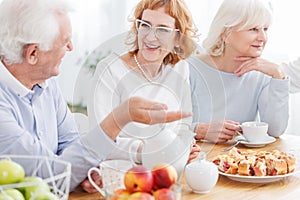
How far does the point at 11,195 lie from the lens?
1.08 meters

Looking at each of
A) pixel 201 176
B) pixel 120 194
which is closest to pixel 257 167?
pixel 201 176

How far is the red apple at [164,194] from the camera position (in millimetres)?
1163

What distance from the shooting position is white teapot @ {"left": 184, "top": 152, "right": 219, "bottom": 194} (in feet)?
4.88

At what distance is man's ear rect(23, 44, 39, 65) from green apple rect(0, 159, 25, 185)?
51 centimetres

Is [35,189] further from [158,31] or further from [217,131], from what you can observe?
[217,131]

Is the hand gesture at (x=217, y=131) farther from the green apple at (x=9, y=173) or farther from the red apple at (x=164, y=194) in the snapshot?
the green apple at (x=9, y=173)

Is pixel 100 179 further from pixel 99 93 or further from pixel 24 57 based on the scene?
pixel 24 57

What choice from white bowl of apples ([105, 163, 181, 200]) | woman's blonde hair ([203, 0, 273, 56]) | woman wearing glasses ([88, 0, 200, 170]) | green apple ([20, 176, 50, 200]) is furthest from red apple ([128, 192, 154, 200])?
woman's blonde hair ([203, 0, 273, 56])

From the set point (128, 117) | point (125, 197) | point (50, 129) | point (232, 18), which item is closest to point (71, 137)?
point (50, 129)

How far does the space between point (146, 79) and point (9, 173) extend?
0.58 metres

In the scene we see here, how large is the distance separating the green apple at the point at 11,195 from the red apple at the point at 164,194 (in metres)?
0.27

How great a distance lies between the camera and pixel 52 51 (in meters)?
1.61

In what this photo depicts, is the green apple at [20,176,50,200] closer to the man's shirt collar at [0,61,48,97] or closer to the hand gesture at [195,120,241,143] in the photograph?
the man's shirt collar at [0,61,48,97]

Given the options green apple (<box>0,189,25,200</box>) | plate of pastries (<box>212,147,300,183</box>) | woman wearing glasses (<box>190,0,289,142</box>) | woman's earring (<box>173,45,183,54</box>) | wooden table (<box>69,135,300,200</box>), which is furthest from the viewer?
woman wearing glasses (<box>190,0,289,142</box>)
